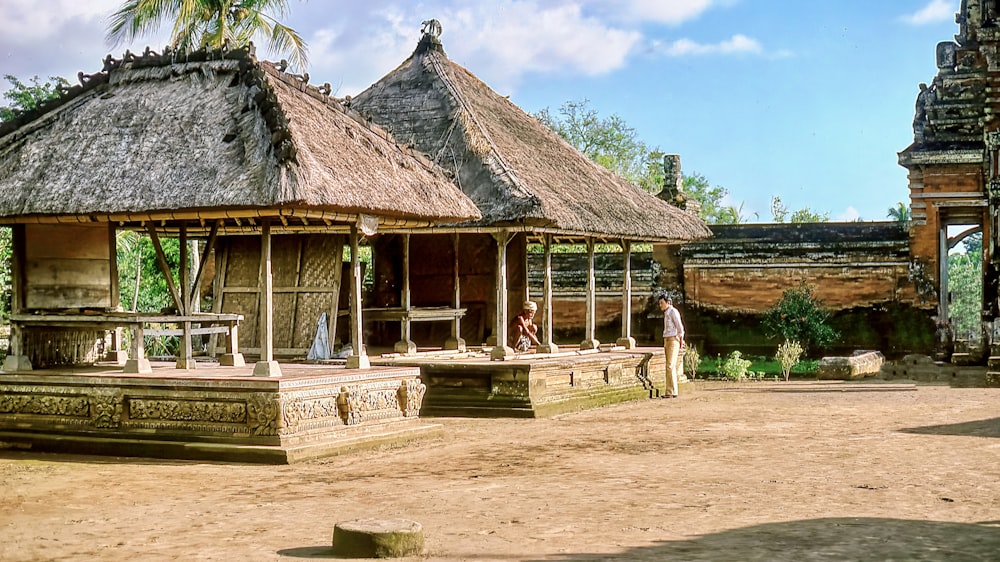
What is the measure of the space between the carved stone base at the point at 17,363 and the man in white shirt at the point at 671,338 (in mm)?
8477

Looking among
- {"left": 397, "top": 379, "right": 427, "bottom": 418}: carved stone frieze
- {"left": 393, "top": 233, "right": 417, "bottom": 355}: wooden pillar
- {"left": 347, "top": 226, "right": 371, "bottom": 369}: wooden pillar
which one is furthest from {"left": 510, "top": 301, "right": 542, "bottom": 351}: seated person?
{"left": 347, "top": 226, "right": 371, "bottom": 369}: wooden pillar

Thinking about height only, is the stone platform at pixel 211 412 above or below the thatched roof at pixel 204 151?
below

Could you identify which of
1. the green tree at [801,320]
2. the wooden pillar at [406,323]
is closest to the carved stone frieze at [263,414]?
the wooden pillar at [406,323]

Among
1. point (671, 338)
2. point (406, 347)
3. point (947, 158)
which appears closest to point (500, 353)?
point (406, 347)

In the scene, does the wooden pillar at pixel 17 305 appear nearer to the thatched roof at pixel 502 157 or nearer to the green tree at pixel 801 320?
the thatched roof at pixel 502 157

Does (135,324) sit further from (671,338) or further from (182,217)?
(671,338)

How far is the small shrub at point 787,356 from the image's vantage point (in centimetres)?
2106

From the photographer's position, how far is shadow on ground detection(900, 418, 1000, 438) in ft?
40.1

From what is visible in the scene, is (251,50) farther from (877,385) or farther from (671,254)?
(671,254)

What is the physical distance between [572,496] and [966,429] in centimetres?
580

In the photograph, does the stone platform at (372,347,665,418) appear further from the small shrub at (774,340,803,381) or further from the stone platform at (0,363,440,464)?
the small shrub at (774,340,803,381)

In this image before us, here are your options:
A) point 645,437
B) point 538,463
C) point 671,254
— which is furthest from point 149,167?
point 671,254

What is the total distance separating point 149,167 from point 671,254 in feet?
47.1

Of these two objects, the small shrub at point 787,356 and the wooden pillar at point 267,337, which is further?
the small shrub at point 787,356
